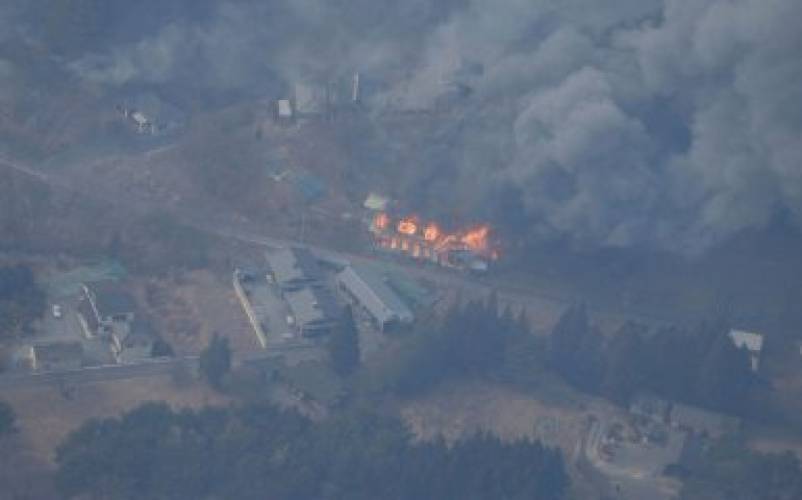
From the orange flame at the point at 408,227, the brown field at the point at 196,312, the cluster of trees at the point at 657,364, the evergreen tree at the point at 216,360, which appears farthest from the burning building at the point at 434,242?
the evergreen tree at the point at 216,360

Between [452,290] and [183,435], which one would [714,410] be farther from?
[183,435]

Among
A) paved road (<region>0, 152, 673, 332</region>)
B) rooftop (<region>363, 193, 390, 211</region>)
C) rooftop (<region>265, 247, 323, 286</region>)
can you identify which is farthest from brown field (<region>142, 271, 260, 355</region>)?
rooftop (<region>363, 193, 390, 211</region>)

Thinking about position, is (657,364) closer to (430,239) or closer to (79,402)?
(430,239)

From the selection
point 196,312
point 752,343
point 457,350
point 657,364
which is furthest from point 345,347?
point 752,343

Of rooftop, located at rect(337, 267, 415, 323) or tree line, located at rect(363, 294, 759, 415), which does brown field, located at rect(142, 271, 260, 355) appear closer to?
rooftop, located at rect(337, 267, 415, 323)

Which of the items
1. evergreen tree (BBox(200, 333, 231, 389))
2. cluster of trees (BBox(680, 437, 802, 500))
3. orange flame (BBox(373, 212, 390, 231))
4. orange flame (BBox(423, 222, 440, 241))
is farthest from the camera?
orange flame (BBox(373, 212, 390, 231))

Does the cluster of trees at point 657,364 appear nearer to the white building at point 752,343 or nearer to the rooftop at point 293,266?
the white building at point 752,343
